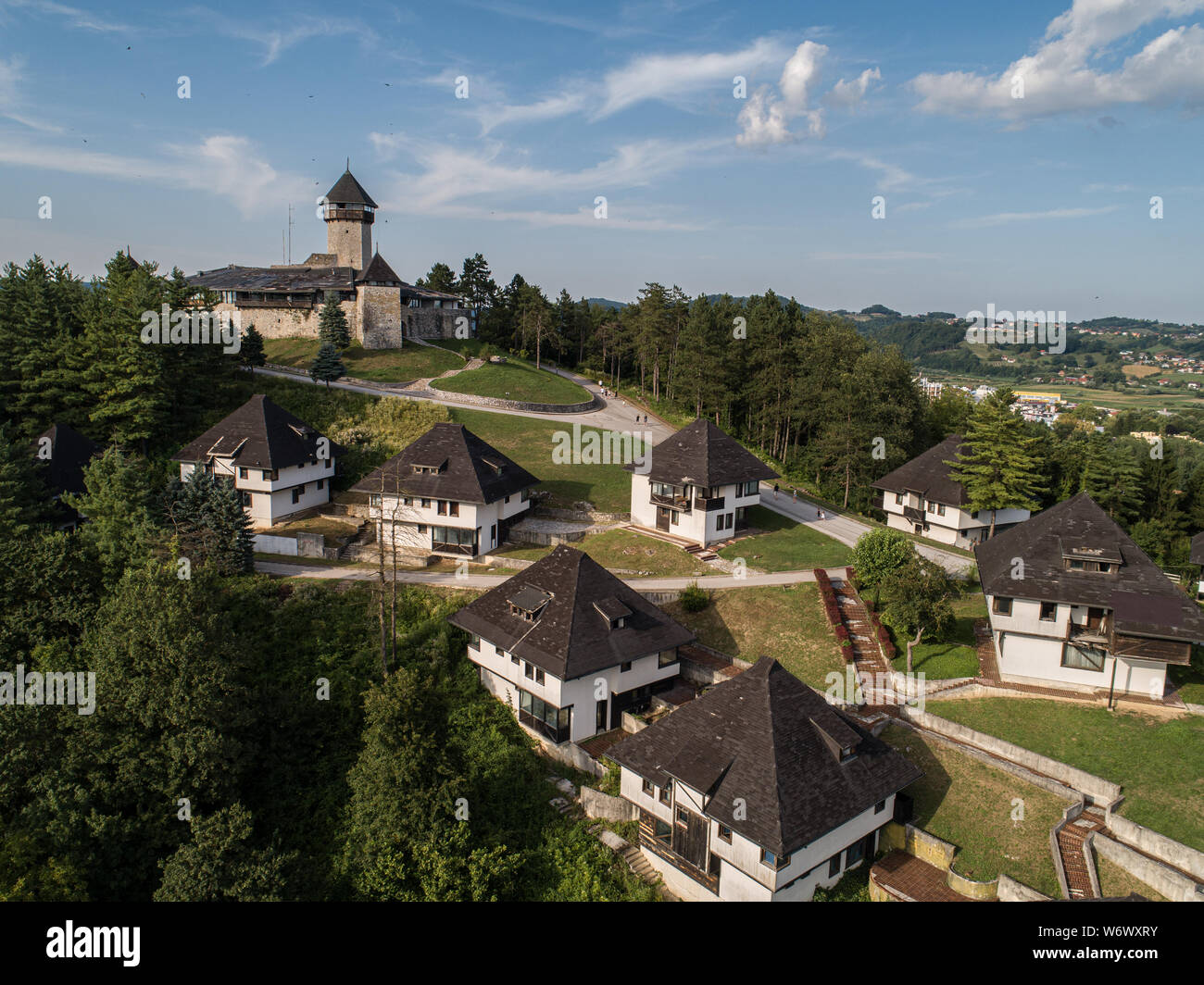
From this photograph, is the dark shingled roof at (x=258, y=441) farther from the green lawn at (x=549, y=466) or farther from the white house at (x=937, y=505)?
the white house at (x=937, y=505)

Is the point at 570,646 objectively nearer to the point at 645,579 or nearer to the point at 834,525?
the point at 645,579

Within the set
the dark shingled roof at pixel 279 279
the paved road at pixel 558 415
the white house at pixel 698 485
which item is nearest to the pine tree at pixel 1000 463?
the white house at pixel 698 485

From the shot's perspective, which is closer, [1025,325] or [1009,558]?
[1009,558]

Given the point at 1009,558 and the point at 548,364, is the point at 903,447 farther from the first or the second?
the point at 548,364
